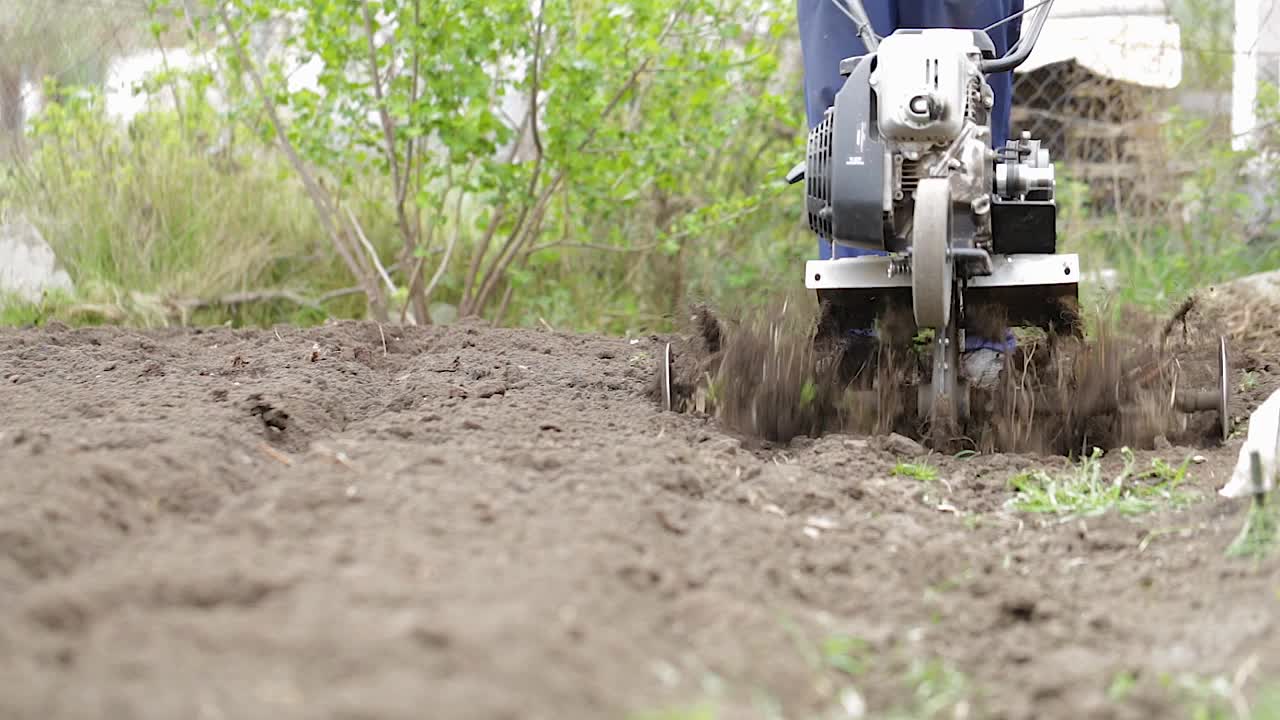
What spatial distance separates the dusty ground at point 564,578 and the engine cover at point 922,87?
708 millimetres

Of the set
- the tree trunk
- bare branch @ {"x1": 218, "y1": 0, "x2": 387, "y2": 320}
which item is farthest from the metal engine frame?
the tree trunk

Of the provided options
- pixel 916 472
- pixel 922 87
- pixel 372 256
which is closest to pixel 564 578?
pixel 916 472

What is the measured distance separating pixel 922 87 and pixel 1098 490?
95 cm

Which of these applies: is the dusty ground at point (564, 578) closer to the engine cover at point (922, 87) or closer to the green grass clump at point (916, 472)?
the green grass clump at point (916, 472)

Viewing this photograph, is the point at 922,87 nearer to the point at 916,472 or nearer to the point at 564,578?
the point at 916,472

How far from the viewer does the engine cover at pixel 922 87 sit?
10.6 feet

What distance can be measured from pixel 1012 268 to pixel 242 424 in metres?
1.75

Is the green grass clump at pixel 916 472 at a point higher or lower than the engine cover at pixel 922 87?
lower

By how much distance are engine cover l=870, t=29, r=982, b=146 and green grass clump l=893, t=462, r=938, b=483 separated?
2.41 feet

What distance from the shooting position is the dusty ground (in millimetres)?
1478

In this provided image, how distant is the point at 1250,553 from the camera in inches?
90.0

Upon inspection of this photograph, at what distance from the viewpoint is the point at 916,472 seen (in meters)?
3.11

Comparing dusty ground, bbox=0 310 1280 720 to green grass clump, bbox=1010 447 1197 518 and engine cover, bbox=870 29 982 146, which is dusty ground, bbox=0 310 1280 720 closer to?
green grass clump, bbox=1010 447 1197 518

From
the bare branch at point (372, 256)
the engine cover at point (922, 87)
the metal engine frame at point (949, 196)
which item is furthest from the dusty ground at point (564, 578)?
the bare branch at point (372, 256)
